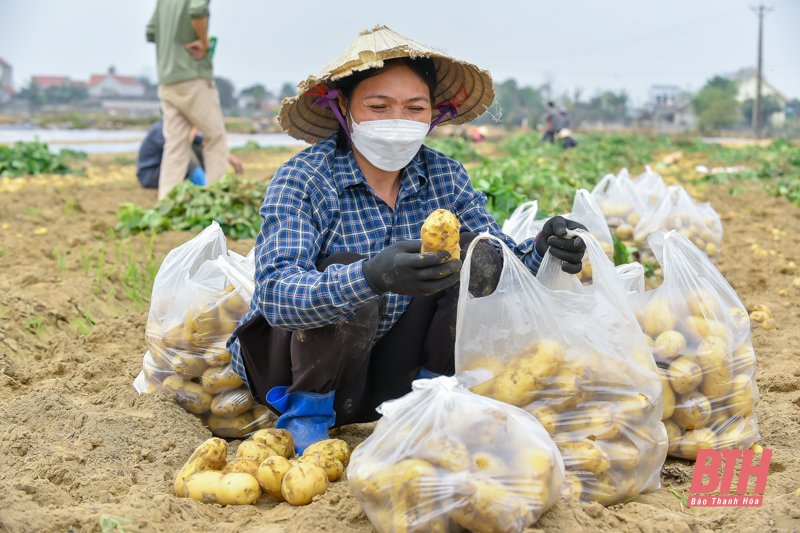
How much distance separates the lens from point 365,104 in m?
2.42

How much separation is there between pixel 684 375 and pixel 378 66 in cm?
117

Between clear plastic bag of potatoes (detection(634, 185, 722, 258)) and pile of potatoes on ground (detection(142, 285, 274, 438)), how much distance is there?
312 centimetres

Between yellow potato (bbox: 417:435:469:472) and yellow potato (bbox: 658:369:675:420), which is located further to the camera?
yellow potato (bbox: 658:369:675:420)

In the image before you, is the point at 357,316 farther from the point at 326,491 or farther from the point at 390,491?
the point at 390,491

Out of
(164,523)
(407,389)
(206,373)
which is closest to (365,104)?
(407,389)

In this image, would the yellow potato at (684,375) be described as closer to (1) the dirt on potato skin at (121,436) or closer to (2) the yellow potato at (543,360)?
(1) the dirt on potato skin at (121,436)

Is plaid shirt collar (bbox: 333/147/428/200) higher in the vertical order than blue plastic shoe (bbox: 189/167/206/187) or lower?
higher

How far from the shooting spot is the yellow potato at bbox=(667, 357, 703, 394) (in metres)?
2.36

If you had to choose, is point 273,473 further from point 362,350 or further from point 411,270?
point 411,270

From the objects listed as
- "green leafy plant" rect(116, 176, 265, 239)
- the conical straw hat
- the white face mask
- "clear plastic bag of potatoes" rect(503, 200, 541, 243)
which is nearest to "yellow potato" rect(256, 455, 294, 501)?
the white face mask

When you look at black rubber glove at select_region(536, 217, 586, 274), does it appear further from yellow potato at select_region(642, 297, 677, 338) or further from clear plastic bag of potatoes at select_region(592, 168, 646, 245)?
clear plastic bag of potatoes at select_region(592, 168, 646, 245)

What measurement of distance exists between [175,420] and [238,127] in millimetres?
38416

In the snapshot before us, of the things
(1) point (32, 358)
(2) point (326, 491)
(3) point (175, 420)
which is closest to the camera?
(2) point (326, 491)

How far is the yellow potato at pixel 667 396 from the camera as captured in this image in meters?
2.36
